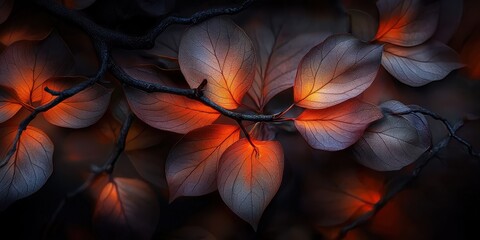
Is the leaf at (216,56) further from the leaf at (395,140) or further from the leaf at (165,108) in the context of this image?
the leaf at (395,140)

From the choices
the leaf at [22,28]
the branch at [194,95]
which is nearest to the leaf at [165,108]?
the branch at [194,95]

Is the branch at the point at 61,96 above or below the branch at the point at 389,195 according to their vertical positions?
above

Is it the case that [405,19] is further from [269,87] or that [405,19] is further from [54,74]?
[54,74]

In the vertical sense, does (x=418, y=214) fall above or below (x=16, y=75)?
below

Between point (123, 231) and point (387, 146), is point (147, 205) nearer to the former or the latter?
point (123, 231)

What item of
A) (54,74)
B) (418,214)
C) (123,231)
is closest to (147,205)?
(123,231)

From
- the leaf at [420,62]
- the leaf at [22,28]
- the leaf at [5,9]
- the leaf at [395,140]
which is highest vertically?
the leaf at [5,9]
